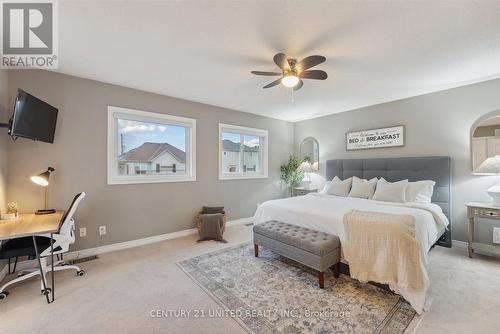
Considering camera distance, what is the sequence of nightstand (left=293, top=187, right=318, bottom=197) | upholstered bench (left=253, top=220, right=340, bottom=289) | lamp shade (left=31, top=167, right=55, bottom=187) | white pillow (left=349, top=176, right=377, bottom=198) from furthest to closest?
1. nightstand (left=293, top=187, right=318, bottom=197)
2. white pillow (left=349, top=176, right=377, bottom=198)
3. lamp shade (left=31, top=167, right=55, bottom=187)
4. upholstered bench (left=253, top=220, right=340, bottom=289)

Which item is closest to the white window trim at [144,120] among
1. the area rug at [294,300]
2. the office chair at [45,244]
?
the office chair at [45,244]

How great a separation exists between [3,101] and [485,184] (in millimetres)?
6670

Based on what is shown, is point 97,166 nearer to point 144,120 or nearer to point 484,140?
point 144,120

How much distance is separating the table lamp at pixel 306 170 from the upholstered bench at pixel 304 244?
260cm

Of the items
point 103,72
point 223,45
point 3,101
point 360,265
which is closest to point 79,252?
point 3,101

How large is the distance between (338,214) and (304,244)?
629 mm

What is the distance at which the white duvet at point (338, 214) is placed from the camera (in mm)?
2449

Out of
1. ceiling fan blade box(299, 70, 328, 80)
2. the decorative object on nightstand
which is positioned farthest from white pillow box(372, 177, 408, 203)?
the decorative object on nightstand

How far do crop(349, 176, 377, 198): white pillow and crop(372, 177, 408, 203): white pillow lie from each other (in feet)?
0.40

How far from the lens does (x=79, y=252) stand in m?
3.03

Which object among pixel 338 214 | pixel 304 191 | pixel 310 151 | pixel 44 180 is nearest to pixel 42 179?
pixel 44 180

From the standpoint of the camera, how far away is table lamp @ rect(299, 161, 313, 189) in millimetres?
5277

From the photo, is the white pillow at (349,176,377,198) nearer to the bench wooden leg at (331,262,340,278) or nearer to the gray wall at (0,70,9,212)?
the bench wooden leg at (331,262,340,278)

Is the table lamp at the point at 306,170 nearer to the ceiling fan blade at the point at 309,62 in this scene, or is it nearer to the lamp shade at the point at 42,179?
the ceiling fan blade at the point at 309,62
